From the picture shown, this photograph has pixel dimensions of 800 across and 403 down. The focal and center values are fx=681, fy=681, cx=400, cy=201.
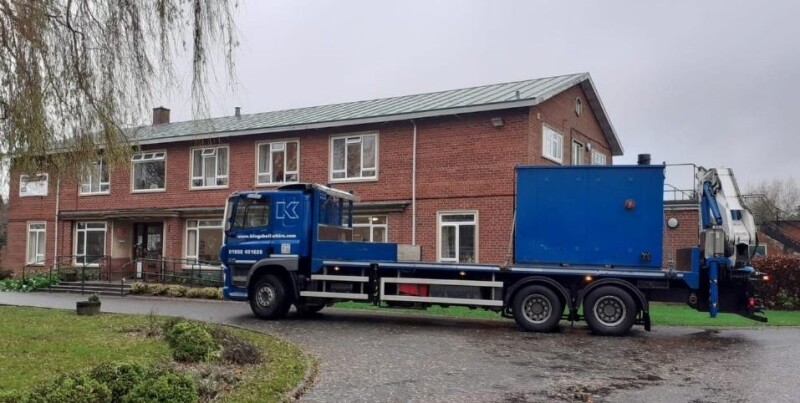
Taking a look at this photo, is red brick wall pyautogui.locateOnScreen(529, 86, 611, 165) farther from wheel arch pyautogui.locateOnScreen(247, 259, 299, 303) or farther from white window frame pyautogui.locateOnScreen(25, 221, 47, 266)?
white window frame pyautogui.locateOnScreen(25, 221, 47, 266)

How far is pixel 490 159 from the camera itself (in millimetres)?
19875

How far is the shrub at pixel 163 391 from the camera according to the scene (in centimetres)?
554

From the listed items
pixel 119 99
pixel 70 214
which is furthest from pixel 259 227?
pixel 70 214

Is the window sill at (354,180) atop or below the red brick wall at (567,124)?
below

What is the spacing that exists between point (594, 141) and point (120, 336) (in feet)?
62.9

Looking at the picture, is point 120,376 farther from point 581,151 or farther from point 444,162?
point 581,151

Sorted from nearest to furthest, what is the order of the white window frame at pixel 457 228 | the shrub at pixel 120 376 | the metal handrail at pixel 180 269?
the shrub at pixel 120 376 → the white window frame at pixel 457 228 → the metal handrail at pixel 180 269

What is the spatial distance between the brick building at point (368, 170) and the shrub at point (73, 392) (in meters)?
11.1

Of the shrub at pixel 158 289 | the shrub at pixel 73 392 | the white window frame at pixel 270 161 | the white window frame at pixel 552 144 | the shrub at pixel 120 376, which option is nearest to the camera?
the shrub at pixel 73 392

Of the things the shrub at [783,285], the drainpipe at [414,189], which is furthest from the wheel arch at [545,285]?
the shrub at [783,285]

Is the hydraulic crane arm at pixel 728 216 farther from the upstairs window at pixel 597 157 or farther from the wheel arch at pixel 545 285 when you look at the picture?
the upstairs window at pixel 597 157

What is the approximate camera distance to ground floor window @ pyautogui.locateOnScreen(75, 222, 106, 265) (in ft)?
92.7

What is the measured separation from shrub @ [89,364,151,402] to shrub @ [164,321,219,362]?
8.38 feet

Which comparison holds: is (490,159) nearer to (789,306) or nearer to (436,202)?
(436,202)
